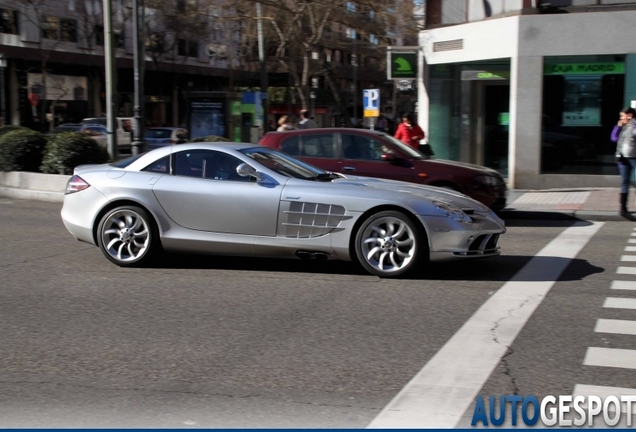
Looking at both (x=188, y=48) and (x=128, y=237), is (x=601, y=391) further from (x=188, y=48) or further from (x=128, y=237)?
(x=188, y=48)

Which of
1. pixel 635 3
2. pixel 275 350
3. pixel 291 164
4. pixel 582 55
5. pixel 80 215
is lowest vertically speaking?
pixel 275 350

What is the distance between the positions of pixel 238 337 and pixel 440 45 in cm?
1572

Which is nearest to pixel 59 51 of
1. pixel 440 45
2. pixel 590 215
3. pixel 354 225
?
pixel 440 45

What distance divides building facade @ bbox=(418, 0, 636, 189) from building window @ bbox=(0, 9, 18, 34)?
32291 millimetres

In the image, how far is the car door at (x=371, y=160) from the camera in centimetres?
1266

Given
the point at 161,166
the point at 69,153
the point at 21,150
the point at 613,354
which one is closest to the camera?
the point at 613,354

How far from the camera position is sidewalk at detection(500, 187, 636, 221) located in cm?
1410

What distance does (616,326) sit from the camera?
6438 mm

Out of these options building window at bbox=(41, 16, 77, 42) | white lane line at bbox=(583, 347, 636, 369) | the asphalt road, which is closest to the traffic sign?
the asphalt road

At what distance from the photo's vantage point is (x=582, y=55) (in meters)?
18.0

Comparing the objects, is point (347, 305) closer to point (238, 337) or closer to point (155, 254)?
point (238, 337)

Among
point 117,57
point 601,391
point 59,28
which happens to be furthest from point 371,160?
point 117,57

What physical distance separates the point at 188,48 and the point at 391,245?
5443cm

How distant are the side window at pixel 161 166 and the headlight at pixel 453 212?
3.02m
